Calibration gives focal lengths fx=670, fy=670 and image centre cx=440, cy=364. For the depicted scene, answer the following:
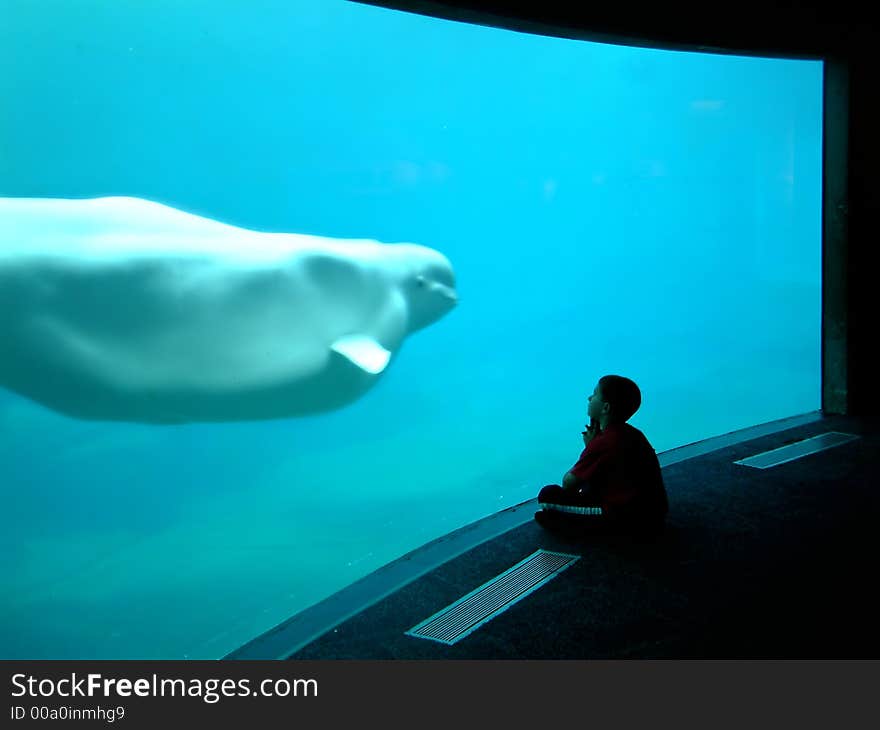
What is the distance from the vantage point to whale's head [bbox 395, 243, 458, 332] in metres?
6.00

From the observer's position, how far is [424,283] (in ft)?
20.3

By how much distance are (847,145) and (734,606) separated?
542cm

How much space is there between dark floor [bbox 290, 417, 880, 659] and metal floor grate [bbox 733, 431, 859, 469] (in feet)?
2.25

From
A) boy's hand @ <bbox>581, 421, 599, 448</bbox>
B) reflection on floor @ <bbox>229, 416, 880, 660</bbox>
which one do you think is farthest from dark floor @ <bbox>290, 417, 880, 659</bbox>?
boy's hand @ <bbox>581, 421, 599, 448</bbox>

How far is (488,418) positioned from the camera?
36.8 m

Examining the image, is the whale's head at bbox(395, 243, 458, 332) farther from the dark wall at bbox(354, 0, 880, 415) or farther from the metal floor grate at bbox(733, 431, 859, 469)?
the metal floor grate at bbox(733, 431, 859, 469)

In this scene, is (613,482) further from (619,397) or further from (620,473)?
(619,397)

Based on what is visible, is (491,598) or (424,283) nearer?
(491,598)

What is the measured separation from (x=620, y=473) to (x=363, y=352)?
221 cm

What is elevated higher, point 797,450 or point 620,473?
point 620,473

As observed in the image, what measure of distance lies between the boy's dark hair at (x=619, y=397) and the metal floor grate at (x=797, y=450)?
6.25 ft

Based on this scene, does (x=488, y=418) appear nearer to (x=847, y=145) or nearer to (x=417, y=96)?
(x=417, y=96)

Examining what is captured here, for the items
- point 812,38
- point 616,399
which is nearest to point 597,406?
point 616,399

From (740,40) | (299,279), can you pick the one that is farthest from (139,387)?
(740,40)
